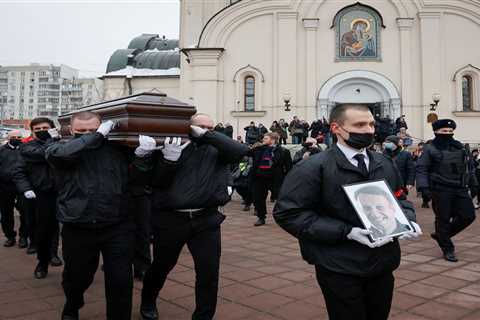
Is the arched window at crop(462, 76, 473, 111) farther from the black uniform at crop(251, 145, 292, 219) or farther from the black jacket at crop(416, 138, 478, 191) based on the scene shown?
the black jacket at crop(416, 138, 478, 191)

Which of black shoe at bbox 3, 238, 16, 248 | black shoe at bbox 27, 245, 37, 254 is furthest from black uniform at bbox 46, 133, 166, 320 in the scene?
black shoe at bbox 3, 238, 16, 248

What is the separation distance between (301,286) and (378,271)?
8.56ft

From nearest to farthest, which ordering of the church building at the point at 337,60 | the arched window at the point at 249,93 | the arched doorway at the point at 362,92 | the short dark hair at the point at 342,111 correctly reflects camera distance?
the short dark hair at the point at 342,111
the church building at the point at 337,60
the arched doorway at the point at 362,92
the arched window at the point at 249,93

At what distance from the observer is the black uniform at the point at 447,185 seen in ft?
20.8

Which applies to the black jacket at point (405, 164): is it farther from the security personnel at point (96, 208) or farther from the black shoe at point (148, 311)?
the security personnel at point (96, 208)

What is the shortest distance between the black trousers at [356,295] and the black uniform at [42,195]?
413 cm

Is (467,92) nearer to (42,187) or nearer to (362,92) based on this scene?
(362,92)

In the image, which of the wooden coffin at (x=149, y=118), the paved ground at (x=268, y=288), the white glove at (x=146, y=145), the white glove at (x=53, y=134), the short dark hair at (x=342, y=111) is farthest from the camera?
the white glove at (x=53, y=134)

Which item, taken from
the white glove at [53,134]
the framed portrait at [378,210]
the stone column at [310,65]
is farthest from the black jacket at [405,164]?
the stone column at [310,65]

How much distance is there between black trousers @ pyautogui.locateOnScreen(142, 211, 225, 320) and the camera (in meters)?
3.68

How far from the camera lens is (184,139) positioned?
12.0 ft

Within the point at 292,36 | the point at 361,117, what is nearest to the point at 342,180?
the point at 361,117

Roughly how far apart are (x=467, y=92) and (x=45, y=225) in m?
26.2

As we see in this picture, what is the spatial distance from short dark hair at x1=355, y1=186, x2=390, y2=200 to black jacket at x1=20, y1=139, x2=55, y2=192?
15.1 feet
